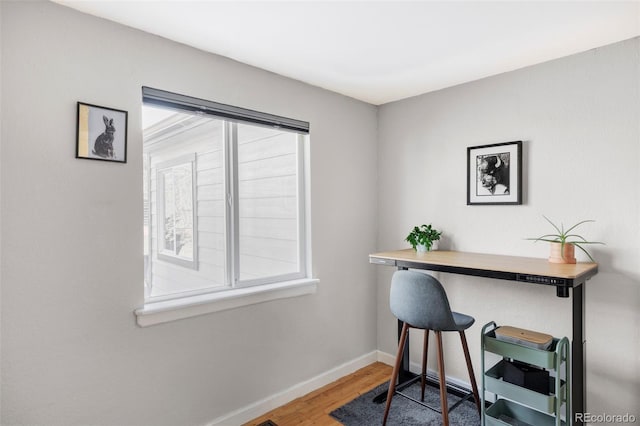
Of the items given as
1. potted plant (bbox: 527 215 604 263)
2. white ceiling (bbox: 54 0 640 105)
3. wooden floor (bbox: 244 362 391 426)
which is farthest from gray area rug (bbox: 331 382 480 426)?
white ceiling (bbox: 54 0 640 105)

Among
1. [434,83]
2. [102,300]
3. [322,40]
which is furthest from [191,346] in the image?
[434,83]

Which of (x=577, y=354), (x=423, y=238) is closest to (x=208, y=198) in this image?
(x=423, y=238)

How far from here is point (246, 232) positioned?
98.4 inches

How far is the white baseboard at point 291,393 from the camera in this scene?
2.28 m

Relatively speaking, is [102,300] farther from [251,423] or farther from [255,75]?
[255,75]

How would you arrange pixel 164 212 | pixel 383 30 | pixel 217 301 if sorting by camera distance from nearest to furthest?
pixel 383 30 < pixel 217 301 < pixel 164 212

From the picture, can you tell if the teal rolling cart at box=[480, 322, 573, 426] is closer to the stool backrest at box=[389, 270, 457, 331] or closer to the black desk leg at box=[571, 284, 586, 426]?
the black desk leg at box=[571, 284, 586, 426]

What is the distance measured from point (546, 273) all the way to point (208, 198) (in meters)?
1.98

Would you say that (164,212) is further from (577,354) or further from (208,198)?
(577,354)

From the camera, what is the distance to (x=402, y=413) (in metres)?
2.44

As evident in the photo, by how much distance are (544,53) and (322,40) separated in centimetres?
136

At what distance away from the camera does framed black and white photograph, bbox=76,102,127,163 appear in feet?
5.70

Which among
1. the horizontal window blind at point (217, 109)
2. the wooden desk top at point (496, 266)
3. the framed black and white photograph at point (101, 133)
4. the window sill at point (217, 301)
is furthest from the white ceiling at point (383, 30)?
the window sill at point (217, 301)

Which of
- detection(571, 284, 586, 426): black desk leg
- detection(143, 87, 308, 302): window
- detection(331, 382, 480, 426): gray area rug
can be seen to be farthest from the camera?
detection(331, 382, 480, 426): gray area rug
